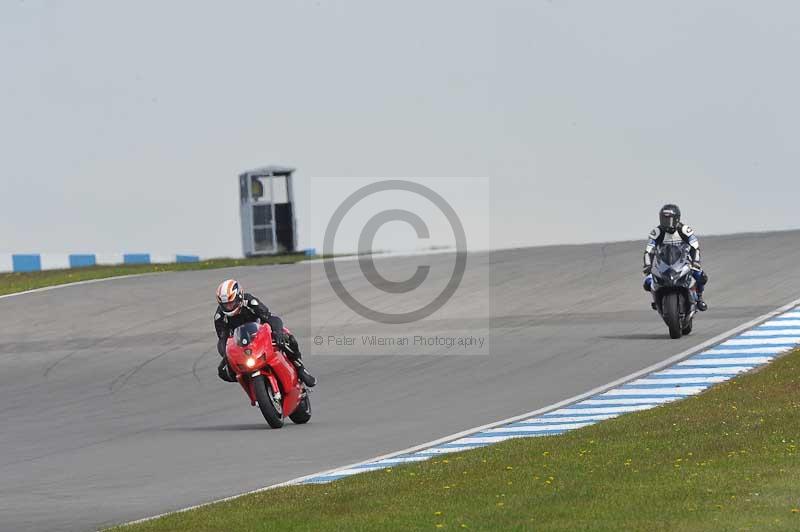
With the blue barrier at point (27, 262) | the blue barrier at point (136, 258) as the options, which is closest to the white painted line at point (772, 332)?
the blue barrier at point (136, 258)

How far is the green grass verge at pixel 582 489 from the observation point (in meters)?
8.23

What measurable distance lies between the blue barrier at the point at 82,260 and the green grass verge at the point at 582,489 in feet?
76.8

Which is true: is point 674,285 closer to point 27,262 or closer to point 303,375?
point 303,375

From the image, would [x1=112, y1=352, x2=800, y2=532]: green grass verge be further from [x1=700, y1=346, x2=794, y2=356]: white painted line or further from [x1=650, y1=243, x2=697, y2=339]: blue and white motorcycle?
[x1=650, y1=243, x2=697, y2=339]: blue and white motorcycle

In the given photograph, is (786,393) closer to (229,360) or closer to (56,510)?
(229,360)

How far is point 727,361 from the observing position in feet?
59.3

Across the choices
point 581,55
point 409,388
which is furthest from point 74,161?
point 409,388

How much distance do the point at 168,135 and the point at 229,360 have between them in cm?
2089

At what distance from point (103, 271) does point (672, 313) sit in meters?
16.3

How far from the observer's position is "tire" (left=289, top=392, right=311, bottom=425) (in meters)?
15.3

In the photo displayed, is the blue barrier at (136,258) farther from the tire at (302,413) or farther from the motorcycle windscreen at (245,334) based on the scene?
the motorcycle windscreen at (245,334)

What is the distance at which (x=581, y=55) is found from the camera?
33781mm

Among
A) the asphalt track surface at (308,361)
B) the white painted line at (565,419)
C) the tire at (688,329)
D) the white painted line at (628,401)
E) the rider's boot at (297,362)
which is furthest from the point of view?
the tire at (688,329)

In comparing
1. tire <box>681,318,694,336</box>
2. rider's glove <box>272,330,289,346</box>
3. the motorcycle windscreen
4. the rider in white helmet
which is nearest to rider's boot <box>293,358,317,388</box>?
rider's glove <box>272,330,289,346</box>
